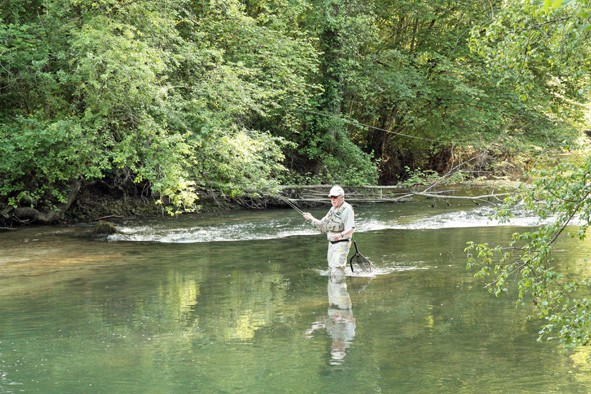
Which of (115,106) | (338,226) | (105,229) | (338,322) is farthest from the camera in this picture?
(105,229)

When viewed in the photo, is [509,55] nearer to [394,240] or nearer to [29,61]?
[394,240]

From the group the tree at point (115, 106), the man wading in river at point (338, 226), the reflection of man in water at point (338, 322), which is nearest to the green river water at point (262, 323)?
the reflection of man in water at point (338, 322)

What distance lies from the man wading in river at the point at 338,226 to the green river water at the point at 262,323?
37 centimetres

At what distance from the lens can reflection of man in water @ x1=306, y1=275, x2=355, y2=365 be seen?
26.6ft

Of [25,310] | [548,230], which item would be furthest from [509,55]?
[25,310]

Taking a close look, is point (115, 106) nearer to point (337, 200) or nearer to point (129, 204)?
point (337, 200)

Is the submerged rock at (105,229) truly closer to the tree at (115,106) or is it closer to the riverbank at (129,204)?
the tree at (115,106)

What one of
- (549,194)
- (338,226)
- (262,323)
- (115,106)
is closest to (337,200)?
(338,226)

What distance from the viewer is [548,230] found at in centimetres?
581

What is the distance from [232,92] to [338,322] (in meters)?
10.6

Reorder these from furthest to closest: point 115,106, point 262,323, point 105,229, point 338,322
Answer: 1. point 105,229
2. point 115,106
3. point 262,323
4. point 338,322

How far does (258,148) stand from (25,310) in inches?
347

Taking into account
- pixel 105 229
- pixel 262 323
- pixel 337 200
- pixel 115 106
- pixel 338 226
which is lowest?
pixel 105 229

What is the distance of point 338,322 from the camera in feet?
31.0
